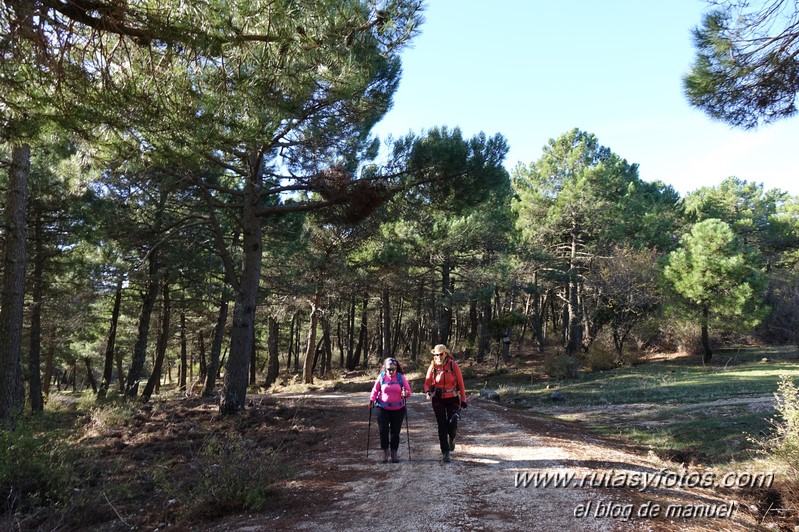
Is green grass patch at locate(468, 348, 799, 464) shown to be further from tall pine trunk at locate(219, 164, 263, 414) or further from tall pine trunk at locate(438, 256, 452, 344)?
tall pine trunk at locate(219, 164, 263, 414)

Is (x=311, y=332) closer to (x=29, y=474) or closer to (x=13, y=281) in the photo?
(x=13, y=281)

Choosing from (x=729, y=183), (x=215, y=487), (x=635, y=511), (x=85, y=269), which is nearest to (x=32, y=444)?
(x=215, y=487)

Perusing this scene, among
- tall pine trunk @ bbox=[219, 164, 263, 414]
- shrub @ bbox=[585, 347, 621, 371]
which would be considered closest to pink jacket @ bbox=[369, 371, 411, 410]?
tall pine trunk @ bbox=[219, 164, 263, 414]

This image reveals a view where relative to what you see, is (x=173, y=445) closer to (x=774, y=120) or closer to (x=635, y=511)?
(x=635, y=511)

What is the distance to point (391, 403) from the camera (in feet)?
21.7

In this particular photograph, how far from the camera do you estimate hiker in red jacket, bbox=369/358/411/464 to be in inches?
260

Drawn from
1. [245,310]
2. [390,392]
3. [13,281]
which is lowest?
[390,392]

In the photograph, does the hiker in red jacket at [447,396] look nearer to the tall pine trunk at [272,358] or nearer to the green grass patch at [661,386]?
the green grass patch at [661,386]

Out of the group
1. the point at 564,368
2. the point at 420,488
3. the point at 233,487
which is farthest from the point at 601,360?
the point at 233,487

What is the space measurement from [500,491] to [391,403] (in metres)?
2.14

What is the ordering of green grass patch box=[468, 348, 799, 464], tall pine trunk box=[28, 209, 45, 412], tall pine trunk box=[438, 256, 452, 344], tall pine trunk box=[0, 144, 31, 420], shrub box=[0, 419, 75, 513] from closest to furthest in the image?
1. shrub box=[0, 419, 75, 513]
2. green grass patch box=[468, 348, 799, 464]
3. tall pine trunk box=[0, 144, 31, 420]
4. tall pine trunk box=[28, 209, 45, 412]
5. tall pine trunk box=[438, 256, 452, 344]

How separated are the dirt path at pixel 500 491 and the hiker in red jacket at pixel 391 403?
32 centimetres

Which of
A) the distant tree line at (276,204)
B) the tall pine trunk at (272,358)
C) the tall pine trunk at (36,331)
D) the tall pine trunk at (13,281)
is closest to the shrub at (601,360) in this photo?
the distant tree line at (276,204)

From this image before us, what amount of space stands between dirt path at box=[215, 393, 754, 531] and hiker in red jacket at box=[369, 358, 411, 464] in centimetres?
32
